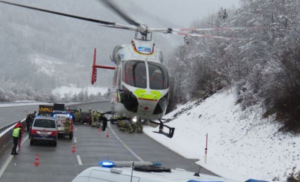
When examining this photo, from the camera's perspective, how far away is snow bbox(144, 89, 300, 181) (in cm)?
2092

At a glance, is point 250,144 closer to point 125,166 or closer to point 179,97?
point 125,166

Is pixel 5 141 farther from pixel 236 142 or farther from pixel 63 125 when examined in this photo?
pixel 236 142

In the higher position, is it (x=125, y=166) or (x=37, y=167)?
(x=125, y=166)

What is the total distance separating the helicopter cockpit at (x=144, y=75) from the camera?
13180 mm

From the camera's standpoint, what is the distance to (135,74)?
13336 mm

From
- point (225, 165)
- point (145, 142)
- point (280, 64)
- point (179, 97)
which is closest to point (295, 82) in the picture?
point (280, 64)

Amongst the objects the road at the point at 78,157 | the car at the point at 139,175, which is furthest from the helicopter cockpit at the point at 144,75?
the car at the point at 139,175

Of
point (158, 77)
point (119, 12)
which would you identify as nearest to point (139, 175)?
point (119, 12)

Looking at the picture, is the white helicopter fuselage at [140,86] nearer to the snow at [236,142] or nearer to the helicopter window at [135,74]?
the helicopter window at [135,74]

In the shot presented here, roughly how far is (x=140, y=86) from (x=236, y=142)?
16.2 meters

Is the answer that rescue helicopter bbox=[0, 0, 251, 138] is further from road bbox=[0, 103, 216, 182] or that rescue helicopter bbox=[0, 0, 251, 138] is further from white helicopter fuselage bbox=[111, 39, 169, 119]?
road bbox=[0, 103, 216, 182]

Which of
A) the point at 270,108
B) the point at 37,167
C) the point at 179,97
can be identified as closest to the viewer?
the point at 37,167

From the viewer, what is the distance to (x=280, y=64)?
2589 centimetres

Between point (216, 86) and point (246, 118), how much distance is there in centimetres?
1886
